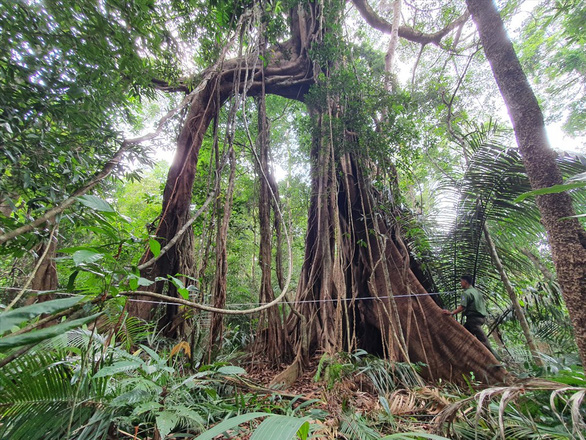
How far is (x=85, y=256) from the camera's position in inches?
25.4

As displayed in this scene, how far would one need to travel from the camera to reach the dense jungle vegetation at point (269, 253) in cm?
96

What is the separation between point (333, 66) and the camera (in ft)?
12.6

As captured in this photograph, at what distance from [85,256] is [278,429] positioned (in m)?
0.60

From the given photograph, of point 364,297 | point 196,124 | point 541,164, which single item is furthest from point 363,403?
point 196,124

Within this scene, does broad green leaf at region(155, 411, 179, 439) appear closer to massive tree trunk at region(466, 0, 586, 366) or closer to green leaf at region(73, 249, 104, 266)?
green leaf at region(73, 249, 104, 266)

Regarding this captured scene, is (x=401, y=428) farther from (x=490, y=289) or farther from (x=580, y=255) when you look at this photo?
(x=490, y=289)

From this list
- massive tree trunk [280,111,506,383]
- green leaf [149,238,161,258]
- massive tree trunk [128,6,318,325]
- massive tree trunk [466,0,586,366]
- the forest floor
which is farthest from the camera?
massive tree trunk [128,6,318,325]

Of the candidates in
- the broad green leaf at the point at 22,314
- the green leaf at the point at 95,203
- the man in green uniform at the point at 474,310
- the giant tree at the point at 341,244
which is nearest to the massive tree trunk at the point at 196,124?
the giant tree at the point at 341,244

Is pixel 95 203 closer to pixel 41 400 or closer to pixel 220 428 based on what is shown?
pixel 220 428

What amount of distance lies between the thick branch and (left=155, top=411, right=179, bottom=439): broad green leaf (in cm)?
617

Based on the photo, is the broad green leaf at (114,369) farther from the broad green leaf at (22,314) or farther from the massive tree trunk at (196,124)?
the massive tree trunk at (196,124)

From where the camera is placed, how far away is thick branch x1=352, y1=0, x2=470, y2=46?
500cm

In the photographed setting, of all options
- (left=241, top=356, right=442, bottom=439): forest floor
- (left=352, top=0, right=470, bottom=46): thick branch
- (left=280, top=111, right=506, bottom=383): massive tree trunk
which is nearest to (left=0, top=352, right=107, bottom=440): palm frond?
(left=241, top=356, right=442, bottom=439): forest floor

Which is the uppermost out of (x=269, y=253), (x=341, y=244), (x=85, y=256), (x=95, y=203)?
(x=341, y=244)
